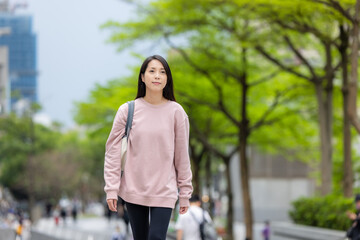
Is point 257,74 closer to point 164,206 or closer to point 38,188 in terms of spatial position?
point 164,206

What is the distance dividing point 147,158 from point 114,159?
0.20m

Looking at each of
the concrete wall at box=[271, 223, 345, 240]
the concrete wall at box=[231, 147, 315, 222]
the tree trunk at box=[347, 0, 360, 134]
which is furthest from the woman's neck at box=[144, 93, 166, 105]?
the concrete wall at box=[231, 147, 315, 222]

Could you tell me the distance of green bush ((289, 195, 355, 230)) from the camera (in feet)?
64.0

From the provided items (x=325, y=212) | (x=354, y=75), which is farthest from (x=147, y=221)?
(x=325, y=212)

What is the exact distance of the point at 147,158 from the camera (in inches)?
191

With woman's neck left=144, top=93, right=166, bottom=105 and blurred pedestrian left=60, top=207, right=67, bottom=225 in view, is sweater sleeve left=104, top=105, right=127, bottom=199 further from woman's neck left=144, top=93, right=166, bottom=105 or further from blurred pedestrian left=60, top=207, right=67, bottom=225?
blurred pedestrian left=60, top=207, right=67, bottom=225

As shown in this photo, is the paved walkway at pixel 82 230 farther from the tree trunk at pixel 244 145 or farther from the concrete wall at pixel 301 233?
the concrete wall at pixel 301 233

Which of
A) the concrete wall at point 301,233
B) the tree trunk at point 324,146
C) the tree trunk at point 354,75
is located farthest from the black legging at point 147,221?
the tree trunk at point 324,146

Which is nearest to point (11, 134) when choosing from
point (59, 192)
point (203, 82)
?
point (59, 192)

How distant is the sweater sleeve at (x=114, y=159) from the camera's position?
477 cm

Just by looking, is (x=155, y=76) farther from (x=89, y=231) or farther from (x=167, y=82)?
(x=89, y=231)

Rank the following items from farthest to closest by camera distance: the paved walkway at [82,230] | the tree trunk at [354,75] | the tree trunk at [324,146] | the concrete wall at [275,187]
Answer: the concrete wall at [275,187] → the paved walkway at [82,230] → the tree trunk at [324,146] → the tree trunk at [354,75]

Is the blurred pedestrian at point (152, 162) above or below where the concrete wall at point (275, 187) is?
above

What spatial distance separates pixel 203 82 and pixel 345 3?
12063mm
